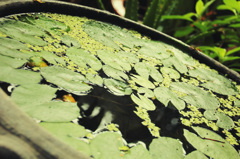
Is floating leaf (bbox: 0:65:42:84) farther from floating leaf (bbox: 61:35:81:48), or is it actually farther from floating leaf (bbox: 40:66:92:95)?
floating leaf (bbox: 61:35:81:48)

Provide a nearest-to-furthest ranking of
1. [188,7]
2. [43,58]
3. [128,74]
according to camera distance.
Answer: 1. [43,58]
2. [128,74]
3. [188,7]

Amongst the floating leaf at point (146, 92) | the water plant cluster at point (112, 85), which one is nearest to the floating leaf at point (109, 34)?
the water plant cluster at point (112, 85)

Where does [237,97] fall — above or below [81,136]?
above

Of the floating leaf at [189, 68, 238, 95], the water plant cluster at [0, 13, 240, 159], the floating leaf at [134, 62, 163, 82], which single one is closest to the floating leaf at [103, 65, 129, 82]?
the water plant cluster at [0, 13, 240, 159]

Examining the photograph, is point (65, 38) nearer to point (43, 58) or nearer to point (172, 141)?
point (43, 58)

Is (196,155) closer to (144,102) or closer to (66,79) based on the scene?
(144,102)

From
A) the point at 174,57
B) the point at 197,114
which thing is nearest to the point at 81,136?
the point at 197,114
